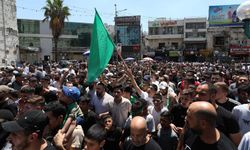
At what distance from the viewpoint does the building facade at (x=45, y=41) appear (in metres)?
55.4

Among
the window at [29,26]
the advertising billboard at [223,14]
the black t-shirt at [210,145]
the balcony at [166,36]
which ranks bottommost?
the black t-shirt at [210,145]

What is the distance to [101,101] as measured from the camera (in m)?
7.11

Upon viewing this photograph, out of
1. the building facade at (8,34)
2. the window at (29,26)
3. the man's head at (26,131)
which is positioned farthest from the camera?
the window at (29,26)

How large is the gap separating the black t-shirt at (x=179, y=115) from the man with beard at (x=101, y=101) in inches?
56.9

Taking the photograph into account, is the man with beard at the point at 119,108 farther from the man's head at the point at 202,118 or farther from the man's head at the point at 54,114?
the man's head at the point at 202,118

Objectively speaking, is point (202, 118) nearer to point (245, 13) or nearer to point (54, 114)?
point (54, 114)

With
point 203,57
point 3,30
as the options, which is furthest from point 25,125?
point 203,57

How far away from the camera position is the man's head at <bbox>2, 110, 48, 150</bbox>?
3.23 m

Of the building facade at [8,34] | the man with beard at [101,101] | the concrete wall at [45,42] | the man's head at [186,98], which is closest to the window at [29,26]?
the concrete wall at [45,42]

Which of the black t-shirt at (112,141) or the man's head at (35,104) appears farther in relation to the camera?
the black t-shirt at (112,141)

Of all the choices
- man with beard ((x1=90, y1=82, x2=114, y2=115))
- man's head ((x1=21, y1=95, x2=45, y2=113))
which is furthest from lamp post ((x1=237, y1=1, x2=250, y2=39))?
man's head ((x1=21, y1=95, x2=45, y2=113))

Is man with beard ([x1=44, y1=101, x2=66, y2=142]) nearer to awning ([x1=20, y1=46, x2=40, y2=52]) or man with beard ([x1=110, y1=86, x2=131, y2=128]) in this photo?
man with beard ([x1=110, y1=86, x2=131, y2=128])

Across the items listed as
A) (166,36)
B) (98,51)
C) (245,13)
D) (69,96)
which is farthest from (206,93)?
(166,36)

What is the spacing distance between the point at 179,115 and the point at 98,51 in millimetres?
2621
